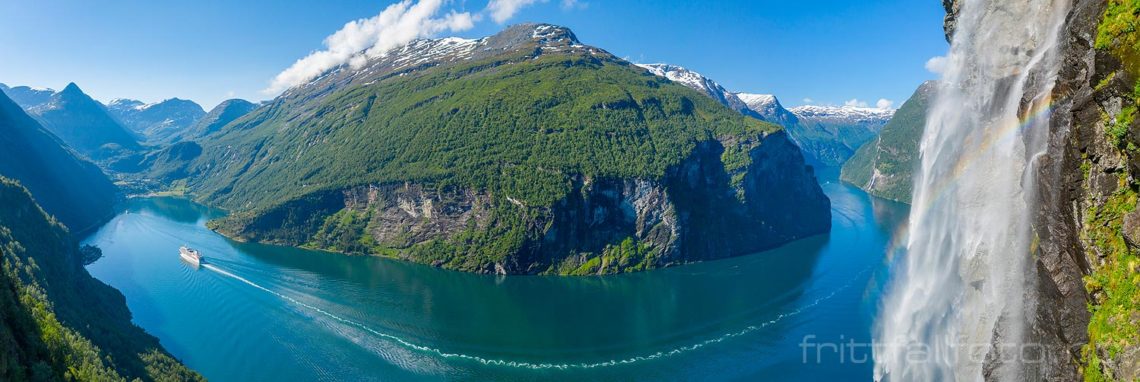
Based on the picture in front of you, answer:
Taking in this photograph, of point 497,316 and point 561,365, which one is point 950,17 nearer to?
point 561,365

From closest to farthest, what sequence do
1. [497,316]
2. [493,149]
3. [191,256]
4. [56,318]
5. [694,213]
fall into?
[56,318] < [497,316] < [191,256] < [694,213] < [493,149]

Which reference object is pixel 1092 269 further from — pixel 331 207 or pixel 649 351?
pixel 331 207

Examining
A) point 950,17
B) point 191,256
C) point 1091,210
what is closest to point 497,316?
point 950,17

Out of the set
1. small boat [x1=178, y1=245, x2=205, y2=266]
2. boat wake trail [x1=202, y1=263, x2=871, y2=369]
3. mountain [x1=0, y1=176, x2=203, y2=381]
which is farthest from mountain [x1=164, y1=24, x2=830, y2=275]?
mountain [x1=0, y1=176, x2=203, y2=381]

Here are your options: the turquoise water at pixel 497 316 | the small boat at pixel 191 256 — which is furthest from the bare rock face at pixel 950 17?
the small boat at pixel 191 256

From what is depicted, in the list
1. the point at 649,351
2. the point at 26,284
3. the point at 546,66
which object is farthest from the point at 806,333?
the point at 546,66
